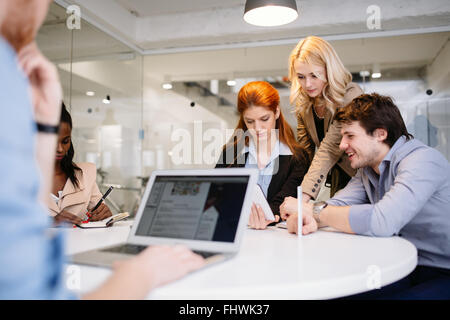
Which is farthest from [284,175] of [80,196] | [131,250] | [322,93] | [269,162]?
[131,250]

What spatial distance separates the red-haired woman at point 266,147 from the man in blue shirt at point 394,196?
1.75 ft

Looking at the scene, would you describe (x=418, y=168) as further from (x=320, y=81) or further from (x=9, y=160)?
(x=9, y=160)

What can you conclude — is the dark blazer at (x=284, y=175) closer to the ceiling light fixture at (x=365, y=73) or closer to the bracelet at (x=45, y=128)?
the bracelet at (x=45, y=128)

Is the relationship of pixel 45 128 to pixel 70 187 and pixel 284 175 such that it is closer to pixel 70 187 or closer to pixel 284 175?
pixel 70 187

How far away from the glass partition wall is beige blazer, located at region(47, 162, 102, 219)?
2.13 meters

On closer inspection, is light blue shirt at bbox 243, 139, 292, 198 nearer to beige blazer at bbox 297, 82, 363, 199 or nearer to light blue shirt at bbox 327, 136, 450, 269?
beige blazer at bbox 297, 82, 363, 199

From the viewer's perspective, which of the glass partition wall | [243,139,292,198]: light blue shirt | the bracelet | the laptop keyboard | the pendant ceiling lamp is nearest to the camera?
the bracelet

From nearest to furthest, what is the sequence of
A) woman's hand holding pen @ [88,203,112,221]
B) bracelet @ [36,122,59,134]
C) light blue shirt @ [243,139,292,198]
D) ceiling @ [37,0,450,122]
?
bracelet @ [36,122,59,134]
woman's hand holding pen @ [88,203,112,221]
light blue shirt @ [243,139,292,198]
ceiling @ [37,0,450,122]

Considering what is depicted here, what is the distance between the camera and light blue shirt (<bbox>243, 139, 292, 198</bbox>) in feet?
7.81

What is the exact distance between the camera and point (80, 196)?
2260 millimetres

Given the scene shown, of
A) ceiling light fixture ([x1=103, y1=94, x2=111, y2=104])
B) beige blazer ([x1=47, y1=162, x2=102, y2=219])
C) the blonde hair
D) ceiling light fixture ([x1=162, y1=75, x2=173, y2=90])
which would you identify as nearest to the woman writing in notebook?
beige blazer ([x1=47, y1=162, x2=102, y2=219])

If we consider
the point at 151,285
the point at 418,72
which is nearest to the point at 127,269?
the point at 151,285

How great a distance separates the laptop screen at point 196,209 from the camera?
1.05 meters

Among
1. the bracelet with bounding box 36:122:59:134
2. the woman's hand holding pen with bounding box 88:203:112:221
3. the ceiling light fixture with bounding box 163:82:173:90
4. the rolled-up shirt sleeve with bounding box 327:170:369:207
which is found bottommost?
the woman's hand holding pen with bounding box 88:203:112:221
